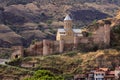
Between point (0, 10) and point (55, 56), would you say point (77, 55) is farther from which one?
point (0, 10)

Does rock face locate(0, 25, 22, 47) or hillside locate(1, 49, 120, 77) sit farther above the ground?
hillside locate(1, 49, 120, 77)

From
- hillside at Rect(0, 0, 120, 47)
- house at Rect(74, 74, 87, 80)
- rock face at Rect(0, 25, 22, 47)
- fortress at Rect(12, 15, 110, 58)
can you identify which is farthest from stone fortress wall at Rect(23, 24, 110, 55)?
hillside at Rect(0, 0, 120, 47)

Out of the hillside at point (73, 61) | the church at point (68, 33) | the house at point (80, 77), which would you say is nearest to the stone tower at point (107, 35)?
the hillside at point (73, 61)

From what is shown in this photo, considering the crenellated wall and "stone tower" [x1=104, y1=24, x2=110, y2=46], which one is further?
"stone tower" [x1=104, y1=24, x2=110, y2=46]

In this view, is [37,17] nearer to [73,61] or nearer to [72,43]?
[72,43]

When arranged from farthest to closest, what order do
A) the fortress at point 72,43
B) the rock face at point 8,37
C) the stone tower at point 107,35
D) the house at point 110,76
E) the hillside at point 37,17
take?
1. the hillside at point 37,17
2. the rock face at point 8,37
3. the stone tower at point 107,35
4. the fortress at point 72,43
5. the house at point 110,76

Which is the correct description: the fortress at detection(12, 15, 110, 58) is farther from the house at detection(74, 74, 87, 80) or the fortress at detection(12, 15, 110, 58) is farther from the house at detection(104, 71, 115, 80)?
the house at detection(104, 71, 115, 80)

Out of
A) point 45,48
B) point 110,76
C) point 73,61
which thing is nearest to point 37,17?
point 45,48

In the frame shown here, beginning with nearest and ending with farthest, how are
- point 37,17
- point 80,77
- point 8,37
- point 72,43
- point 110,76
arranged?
1. point 110,76
2. point 80,77
3. point 72,43
4. point 8,37
5. point 37,17

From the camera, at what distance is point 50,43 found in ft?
336

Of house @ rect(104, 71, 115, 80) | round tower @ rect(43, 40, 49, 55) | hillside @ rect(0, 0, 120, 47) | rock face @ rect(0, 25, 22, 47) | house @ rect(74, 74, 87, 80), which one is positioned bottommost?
hillside @ rect(0, 0, 120, 47)

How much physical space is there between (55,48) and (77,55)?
14.7ft

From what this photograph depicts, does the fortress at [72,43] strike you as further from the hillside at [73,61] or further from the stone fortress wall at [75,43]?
the hillside at [73,61]

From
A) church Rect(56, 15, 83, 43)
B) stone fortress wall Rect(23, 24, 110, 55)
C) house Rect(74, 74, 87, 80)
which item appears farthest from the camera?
church Rect(56, 15, 83, 43)
